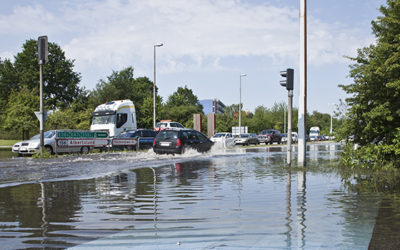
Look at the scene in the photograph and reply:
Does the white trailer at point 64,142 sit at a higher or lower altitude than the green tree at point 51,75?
lower

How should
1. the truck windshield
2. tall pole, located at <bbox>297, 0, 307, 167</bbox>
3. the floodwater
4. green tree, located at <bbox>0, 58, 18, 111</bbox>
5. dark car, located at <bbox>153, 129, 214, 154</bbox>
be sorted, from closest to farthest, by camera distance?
the floodwater → tall pole, located at <bbox>297, 0, 307, 167</bbox> → dark car, located at <bbox>153, 129, 214, 154</bbox> → the truck windshield → green tree, located at <bbox>0, 58, 18, 111</bbox>

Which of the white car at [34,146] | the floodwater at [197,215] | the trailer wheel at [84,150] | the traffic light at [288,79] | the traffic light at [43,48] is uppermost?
the traffic light at [43,48]

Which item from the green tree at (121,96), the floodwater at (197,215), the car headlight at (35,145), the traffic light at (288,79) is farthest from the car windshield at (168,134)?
the green tree at (121,96)

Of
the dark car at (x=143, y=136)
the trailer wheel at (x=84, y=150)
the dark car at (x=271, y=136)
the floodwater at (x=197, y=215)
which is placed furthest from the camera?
the dark car at (x=271, y=136)

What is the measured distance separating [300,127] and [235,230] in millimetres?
8426

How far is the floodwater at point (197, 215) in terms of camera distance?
447 cm

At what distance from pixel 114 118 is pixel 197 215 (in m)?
28.2

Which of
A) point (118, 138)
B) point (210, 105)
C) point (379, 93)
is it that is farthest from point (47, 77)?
point (210, 105)

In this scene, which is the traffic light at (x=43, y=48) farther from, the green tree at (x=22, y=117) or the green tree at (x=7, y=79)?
the green tree at (x=7, y=79)

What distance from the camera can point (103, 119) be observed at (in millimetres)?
33625

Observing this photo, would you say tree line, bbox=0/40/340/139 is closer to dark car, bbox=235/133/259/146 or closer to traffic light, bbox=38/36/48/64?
dark car, bbox=235/133/259/146

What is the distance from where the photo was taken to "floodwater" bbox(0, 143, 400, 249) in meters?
4.47

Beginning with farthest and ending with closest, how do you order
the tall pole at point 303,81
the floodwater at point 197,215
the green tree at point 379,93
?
the tall pole at point 303,81 < the green tree at point 379,93 < the floodwater at point 197,215

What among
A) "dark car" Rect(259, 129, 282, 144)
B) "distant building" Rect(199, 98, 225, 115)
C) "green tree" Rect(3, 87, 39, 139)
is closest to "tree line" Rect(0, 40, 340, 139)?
"green tree" Rect(3, 87, 39, 139)
